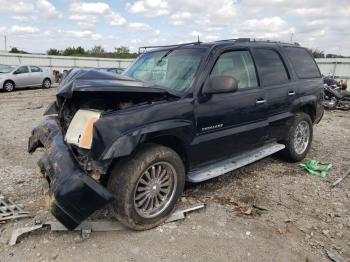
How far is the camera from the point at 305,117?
19.0ft

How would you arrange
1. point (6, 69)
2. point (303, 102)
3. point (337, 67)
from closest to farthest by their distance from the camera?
point (303, 102), point (6, 69), point (337, 67)

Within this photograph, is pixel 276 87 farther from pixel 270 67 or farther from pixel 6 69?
pixel 6 69

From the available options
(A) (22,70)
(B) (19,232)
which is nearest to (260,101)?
(B) (19,232)

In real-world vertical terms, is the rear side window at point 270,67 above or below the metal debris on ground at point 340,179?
above

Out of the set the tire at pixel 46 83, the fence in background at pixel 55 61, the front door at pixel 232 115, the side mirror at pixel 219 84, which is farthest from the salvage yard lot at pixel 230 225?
the fence in background at pixel 55 61

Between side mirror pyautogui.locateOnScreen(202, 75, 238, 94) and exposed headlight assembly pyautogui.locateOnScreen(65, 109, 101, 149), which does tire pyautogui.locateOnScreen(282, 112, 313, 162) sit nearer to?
side mirror pyautogui.locateOnScreen(202, 75, 238, 94)

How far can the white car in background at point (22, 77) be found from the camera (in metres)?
18.4

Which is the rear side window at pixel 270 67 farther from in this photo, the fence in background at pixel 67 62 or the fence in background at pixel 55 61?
the fence in background at pixel 55 61

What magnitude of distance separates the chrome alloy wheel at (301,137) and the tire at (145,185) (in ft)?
9.23

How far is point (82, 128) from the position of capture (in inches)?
128

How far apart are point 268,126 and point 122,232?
8.58 ft

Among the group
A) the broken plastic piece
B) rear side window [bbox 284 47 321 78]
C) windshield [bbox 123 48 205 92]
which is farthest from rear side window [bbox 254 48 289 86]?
the broken plastic piece

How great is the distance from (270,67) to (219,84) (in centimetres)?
161

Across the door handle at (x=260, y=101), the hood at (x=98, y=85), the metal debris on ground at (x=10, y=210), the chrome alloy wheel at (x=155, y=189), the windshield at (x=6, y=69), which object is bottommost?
the metal debris on ground at (x=10, y=210)
